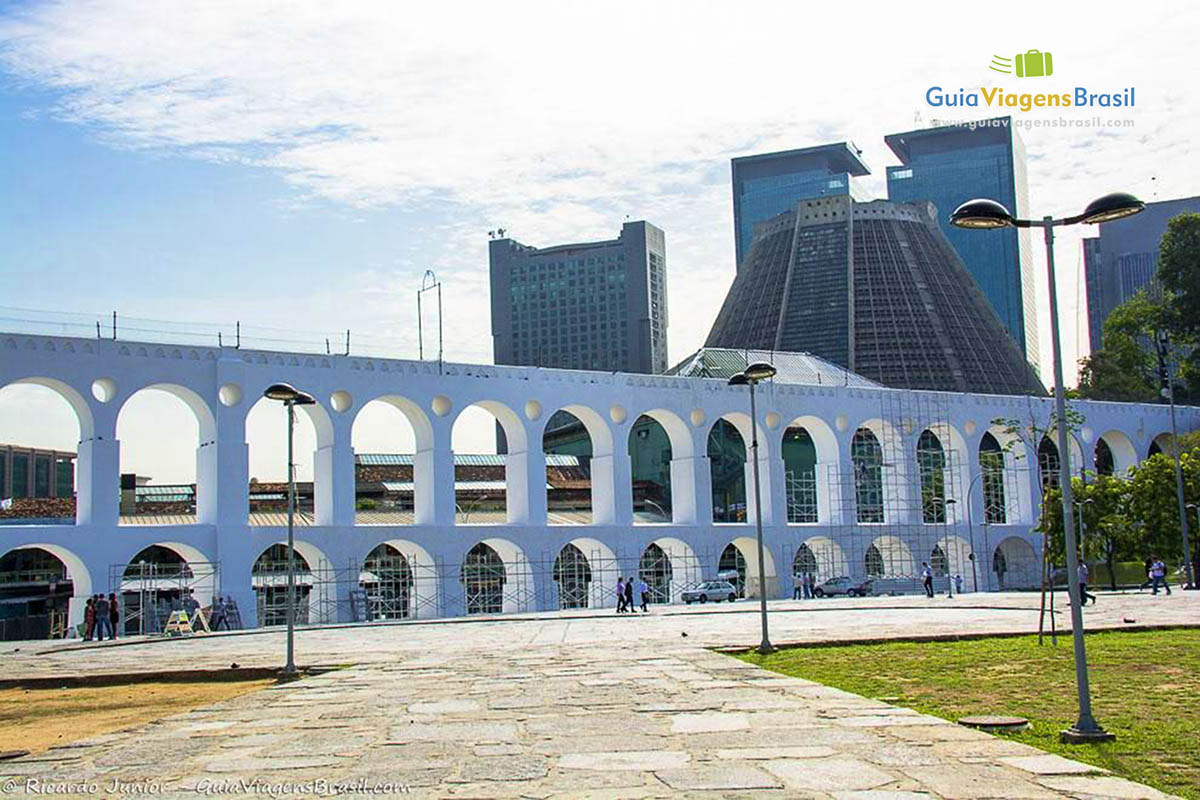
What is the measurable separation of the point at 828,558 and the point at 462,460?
26778mm

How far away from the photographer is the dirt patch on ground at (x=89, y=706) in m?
13.6

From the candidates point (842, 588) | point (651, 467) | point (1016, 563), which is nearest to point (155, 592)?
point (842, 588)

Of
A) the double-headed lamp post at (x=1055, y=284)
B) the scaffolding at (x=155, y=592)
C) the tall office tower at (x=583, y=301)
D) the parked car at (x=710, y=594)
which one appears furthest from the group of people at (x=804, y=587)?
the tall office tower at (x=583, y=301)

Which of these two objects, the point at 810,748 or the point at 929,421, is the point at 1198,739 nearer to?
the point at 810,748

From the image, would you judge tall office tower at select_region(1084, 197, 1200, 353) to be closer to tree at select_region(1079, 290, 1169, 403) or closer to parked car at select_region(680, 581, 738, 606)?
tree at select_region(1079, 290, 1169, 403)

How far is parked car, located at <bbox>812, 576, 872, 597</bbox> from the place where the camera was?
49.7 metres

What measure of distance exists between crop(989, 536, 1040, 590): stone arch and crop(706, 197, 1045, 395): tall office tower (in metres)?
30.4

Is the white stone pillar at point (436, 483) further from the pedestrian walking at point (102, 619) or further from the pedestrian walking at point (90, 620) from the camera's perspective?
the pedestrian walking at point (90, 620)

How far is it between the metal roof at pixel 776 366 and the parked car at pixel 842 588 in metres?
11.5

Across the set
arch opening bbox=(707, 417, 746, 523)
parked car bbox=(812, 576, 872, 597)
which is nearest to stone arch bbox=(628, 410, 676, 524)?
arch opening bbox=(707, 417, 746, 523)

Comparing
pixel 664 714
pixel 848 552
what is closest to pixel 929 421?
pixel 848 552

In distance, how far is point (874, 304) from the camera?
3733 inches

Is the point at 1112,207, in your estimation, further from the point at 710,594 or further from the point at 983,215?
the point at 710,594

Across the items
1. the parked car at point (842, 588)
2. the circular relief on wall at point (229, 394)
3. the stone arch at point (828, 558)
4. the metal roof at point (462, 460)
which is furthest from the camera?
the metal roof at point (462, 460)
